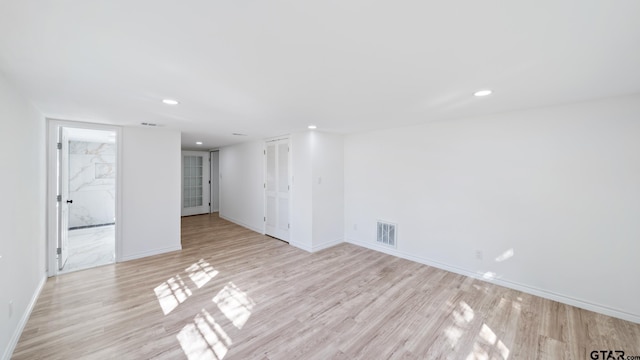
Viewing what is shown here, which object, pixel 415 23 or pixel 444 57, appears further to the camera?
pixel 444 57

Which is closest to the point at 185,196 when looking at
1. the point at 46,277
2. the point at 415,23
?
the point at 46,277

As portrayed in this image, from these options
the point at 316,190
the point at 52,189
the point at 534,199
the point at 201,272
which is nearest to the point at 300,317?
the point at 201,272

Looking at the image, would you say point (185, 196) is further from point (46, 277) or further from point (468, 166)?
point (468, 166)

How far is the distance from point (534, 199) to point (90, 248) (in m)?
7.20

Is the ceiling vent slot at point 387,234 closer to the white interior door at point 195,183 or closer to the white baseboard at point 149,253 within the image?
the white baseboard at point 149,253

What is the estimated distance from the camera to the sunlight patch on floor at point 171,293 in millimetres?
2605

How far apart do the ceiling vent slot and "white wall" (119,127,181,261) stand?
373 cm

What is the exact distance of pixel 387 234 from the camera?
13.9 ft

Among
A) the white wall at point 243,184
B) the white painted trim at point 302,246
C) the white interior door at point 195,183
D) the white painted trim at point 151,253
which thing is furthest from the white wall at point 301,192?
the white interior door at point 195,183

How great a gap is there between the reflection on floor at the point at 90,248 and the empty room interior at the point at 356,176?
0.29 feet

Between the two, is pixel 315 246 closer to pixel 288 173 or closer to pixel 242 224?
pixel 288 173

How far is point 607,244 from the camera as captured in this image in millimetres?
2447

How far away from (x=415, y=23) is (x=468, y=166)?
275cm

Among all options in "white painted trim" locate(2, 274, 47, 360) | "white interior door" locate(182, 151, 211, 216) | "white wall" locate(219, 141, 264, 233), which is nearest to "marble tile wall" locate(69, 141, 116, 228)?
"white interior door" locate(182, 151, 211, 216)
